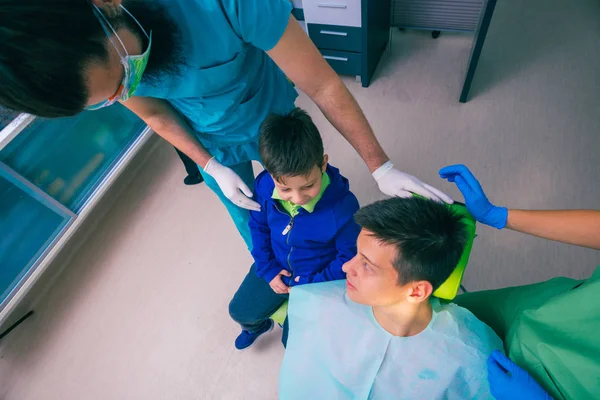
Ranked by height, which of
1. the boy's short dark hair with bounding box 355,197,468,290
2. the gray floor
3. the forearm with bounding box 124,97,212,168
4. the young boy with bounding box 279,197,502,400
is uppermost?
the forearm with bounding box 124,97,212,168

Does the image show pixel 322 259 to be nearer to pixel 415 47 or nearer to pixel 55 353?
pixel 55 353

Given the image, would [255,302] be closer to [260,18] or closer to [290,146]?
[290,146]

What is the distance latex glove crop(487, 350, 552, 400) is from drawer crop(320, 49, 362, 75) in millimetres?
1837

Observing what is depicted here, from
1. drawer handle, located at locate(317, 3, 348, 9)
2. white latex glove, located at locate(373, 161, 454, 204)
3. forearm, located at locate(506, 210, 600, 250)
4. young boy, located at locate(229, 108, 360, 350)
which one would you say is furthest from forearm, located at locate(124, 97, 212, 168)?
drawer handle, located at locate(317, 3, 348, 9)

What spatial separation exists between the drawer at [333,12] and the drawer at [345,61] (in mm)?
196

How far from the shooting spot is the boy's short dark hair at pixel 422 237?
76 centimetres

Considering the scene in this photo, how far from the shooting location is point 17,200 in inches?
65.9

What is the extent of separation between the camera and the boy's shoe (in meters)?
1.46

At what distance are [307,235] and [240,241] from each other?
0.81 metres

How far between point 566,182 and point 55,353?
250 centimetres

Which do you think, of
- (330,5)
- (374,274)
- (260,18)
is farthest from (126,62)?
(330,5)

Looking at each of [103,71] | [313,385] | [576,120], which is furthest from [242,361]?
[576,120]

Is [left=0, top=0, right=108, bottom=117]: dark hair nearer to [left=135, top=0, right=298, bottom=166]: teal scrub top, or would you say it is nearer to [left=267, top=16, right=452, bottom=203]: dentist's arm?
[left=135, top=0, right=298, bottom=166]: teal scrub top

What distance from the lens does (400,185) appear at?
1.02m
